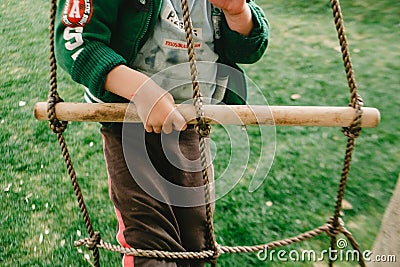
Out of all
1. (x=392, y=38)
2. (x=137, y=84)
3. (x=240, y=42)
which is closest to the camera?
(x=137, y=84)

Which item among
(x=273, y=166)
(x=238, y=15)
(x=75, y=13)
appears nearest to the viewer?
(x=75, y=13)

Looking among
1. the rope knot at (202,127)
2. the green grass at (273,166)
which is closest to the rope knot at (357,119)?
the rope knot at (202,127)

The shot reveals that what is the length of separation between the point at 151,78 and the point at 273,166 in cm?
84

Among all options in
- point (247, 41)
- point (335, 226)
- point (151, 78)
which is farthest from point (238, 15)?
point (335, 226)

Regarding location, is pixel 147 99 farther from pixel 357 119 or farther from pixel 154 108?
pixel 357 119

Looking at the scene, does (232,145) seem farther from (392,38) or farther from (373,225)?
(392,38)

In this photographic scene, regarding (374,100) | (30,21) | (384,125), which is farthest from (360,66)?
(30,21)

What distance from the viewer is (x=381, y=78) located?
86.7 inches

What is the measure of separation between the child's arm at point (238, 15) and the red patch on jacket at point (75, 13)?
9.5 inches

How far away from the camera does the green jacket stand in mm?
863

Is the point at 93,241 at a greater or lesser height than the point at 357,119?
lesser

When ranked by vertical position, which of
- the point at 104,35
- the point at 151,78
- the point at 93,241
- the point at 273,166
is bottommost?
the point at 273,166

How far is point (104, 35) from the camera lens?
90 cm

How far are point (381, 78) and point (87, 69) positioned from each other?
1.69m
